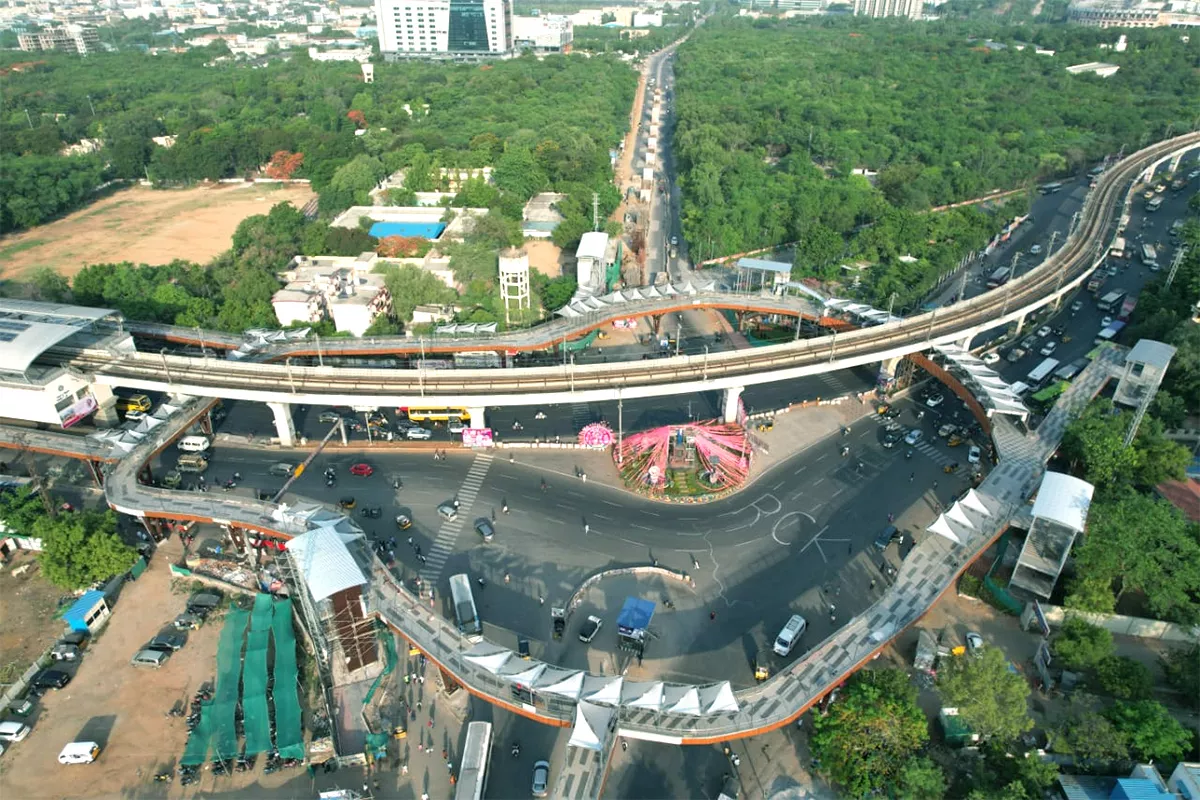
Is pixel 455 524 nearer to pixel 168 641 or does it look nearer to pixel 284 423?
pixel 284 423

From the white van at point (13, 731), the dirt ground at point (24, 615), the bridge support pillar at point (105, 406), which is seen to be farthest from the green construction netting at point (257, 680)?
the bridge support pillar at point (105, 406)

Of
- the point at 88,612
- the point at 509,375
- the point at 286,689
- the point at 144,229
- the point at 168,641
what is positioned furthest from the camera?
the point at 144,229

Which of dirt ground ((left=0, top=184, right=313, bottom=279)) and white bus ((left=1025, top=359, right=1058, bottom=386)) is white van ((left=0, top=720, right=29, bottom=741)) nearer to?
dirt ground ((left=0, top=184, right=313, bottom=279))

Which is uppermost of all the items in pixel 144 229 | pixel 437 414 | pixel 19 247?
pixel 144 229

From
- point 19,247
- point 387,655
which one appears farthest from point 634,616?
point 19,247

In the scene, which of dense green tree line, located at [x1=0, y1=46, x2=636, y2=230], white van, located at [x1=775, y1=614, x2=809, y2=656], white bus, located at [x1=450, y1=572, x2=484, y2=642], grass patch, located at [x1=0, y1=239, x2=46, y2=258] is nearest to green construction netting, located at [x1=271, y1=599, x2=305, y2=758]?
white bus, located at [x1=450, y1=572, x2=484, y2=642]

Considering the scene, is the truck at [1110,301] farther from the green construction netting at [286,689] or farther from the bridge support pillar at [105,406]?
the bridge support pillar at [105,406]

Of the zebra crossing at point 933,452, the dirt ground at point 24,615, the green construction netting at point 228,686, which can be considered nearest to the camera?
the green construction netting at point 228,686
